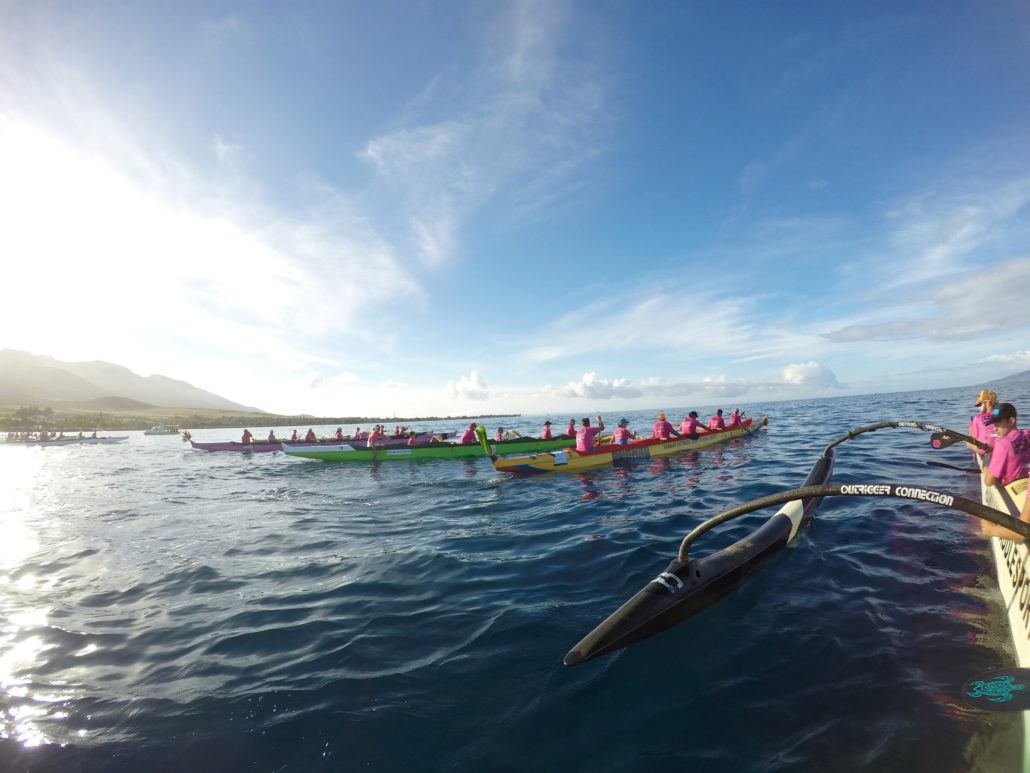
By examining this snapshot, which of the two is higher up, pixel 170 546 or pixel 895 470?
pixel 895 470

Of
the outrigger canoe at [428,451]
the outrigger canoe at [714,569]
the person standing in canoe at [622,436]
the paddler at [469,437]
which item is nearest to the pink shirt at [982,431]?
the outrigger canoe at [714,569]

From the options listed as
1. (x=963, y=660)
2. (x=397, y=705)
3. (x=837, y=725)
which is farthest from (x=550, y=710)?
(x=963, y=660)

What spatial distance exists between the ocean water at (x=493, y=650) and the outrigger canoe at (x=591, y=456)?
21.5 ft

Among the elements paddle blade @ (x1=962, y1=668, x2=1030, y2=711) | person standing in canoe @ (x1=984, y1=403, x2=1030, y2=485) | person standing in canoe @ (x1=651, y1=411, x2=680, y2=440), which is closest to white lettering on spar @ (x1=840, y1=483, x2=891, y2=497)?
paddle blade @ (x1=962, y1=668, x2=1030, y2=711)

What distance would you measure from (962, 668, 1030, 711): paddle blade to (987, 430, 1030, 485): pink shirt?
5.94 m

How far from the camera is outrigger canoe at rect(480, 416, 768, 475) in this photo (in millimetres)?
18922

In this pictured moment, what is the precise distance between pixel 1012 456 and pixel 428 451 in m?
24.9

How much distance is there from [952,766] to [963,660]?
191 cm

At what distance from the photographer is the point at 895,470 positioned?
1481 centimetres

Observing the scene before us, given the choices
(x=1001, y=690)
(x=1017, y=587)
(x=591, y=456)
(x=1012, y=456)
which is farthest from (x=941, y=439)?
(x=1001, y=690)

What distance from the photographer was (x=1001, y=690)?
3439 mm

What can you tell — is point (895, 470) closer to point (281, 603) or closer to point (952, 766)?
point (952, 766)

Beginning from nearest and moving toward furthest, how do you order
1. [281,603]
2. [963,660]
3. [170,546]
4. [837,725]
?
1. [837,725]
2. [963,660]
3. [281,603]
4. [170,546]

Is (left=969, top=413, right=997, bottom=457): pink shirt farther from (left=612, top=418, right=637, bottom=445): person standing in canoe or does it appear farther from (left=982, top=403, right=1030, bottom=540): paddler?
(left=612, top=418, right=637, bottom=445): person standing in canoe
